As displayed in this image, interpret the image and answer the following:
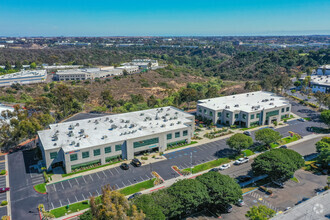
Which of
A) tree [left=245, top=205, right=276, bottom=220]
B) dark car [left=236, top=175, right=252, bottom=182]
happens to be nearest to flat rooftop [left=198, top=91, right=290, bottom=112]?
dark car [left=236, top=175, right=252, bottom=182]

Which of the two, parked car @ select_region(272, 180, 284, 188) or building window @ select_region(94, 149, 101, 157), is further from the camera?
building window @ select_region(94, 149, 101, 157)

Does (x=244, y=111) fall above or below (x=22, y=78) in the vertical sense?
below

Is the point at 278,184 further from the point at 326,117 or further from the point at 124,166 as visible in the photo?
the point at 326,117

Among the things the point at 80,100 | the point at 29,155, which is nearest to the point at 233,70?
the point at 80,100

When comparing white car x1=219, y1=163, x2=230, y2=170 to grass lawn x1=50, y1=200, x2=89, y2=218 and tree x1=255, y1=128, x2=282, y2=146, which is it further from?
Result: grass lawn x1=50, y1=200, x2=89, y2=218

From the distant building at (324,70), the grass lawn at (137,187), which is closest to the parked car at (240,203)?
the grass lawn at (137,187)

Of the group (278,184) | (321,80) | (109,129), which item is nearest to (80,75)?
(109,129)

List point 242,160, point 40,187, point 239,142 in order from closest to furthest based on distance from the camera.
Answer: point 40,187, point 242,160, point 239,142
